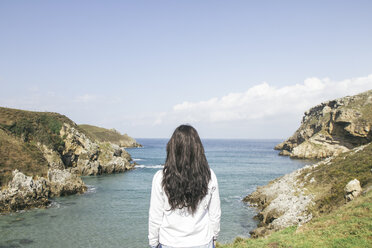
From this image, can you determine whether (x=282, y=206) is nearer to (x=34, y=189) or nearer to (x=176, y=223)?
(x=176, y=223)

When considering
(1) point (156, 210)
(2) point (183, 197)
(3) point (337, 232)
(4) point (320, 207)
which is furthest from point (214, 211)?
(4) point (320, 207)

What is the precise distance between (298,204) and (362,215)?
971cm

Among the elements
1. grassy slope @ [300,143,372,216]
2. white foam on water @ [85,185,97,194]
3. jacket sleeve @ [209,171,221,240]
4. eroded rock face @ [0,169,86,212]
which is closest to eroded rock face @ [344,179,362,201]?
grassy slope @ [300,143,372,216]

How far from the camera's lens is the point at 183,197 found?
162 inches

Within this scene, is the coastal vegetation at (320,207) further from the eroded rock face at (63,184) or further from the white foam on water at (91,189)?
the eroded rock face at (63,184)

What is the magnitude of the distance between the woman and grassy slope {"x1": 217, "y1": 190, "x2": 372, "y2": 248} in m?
8.30

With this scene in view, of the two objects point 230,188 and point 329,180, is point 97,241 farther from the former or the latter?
point 230,188

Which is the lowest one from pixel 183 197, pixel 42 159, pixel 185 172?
pixel 42 159

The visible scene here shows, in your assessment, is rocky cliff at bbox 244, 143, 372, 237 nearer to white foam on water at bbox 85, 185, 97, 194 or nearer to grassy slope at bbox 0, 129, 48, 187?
white foam on water at bbox 85, 185, 97, 194

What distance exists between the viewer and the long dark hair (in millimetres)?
4121

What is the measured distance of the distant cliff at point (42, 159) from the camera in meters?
28.9

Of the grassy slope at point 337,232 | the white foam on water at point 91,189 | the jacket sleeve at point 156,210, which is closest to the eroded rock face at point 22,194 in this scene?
the white foam on water at point 91,189

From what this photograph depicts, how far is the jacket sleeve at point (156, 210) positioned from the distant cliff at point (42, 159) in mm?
28478

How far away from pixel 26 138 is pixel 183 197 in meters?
50.1
